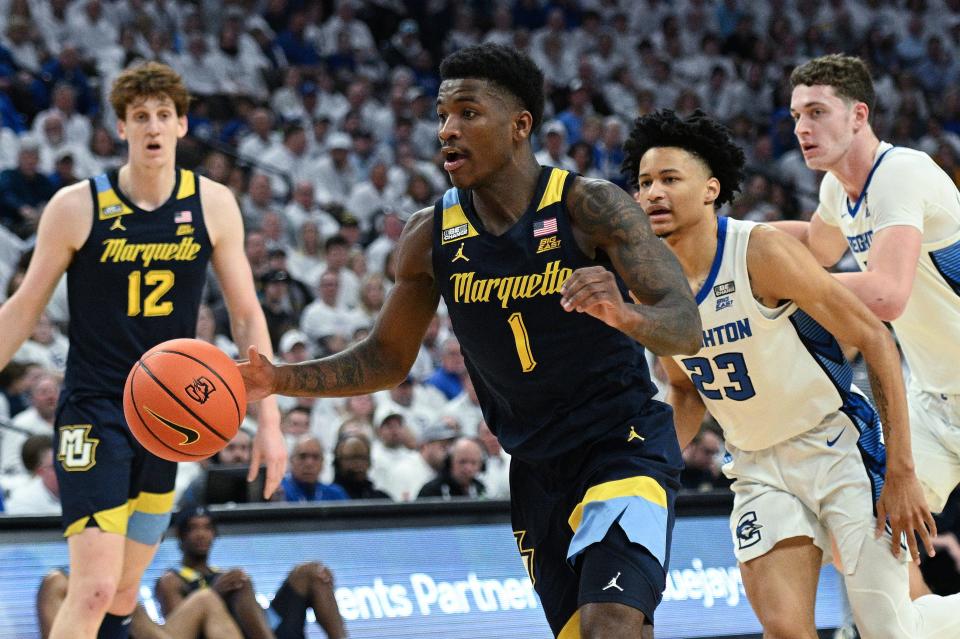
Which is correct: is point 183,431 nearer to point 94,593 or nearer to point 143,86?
point 94,593

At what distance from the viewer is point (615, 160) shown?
15.5m

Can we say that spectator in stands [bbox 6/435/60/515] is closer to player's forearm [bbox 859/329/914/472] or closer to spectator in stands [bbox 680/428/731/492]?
spectator in stands [bbox 680/428/731/492]

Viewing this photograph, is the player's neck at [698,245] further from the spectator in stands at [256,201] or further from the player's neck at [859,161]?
the spectator in stands at [256,201]

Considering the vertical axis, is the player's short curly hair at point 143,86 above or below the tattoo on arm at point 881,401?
above

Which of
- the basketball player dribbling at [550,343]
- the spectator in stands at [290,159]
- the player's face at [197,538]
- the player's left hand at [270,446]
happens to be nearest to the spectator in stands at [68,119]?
the spectator in stands at [290,159]

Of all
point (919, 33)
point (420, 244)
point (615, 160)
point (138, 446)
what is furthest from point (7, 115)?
point (919, 33)

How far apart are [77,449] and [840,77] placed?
3.40m

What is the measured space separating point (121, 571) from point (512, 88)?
2756 millimetres

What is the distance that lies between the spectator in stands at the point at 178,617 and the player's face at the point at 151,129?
2395 mm

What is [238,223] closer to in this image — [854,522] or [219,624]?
[219,624]

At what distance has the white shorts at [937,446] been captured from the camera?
516 cm

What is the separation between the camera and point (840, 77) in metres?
5.07

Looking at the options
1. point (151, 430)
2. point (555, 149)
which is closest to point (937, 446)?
point (151, 430)

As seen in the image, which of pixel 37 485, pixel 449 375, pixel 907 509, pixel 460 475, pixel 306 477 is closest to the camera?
pixel 907 509
